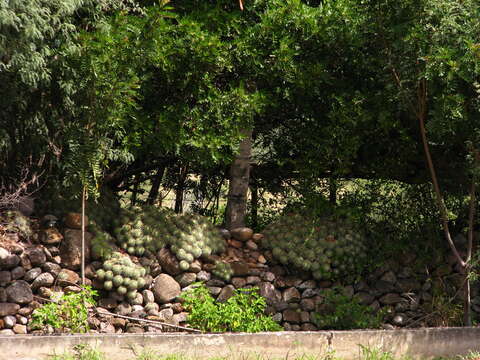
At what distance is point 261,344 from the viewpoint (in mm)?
6418

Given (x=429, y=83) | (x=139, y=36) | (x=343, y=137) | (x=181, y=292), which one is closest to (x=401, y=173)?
(x=343, y=137)

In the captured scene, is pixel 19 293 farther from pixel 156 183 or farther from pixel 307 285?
pixel 307 285

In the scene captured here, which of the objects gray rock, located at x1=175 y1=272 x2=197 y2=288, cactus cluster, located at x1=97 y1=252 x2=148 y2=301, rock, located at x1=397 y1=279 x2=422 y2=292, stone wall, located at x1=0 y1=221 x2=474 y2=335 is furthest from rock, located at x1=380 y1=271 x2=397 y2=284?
cactus cluster, located at x1=97 y1=252 x2=148 y2=301

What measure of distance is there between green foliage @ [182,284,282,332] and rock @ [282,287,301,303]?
402 mm

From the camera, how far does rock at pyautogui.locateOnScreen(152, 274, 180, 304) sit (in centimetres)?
766

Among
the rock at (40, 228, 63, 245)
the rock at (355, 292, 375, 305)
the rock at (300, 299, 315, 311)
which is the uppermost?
the rock at (40, 228, 63, 245)

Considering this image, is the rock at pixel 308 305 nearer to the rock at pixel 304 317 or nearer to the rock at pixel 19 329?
the rock at pixel 304 317

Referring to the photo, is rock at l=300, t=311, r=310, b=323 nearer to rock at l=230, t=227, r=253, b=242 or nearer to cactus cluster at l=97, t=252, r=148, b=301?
rock at l=230, t=227, r=253, b=242

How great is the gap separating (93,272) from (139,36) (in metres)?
2.69

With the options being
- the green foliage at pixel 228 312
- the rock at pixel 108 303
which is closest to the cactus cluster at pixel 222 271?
the green foliage at pixel 228 312

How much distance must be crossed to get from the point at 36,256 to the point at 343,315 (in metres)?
3.64

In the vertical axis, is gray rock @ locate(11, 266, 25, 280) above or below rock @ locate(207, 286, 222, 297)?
above

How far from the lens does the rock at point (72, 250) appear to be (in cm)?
737

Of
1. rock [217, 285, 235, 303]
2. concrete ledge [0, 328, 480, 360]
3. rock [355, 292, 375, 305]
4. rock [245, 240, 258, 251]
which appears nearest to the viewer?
concrete ledge [0, 328, 480, 360]
